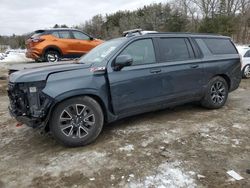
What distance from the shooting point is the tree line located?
32.6 meters

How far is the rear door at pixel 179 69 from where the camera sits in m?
5.39

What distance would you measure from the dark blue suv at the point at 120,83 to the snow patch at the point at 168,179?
1.38 meters

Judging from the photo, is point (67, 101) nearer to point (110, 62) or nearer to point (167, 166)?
point (110, 62)

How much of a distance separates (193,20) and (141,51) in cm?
3986

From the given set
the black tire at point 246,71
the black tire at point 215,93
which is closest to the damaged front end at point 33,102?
the black tire at point 215,93

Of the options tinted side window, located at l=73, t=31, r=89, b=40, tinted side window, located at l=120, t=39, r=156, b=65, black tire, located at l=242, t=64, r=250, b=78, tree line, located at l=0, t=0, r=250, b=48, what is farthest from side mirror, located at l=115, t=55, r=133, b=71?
tree line, located at l=0, t=0, r=250, b=48

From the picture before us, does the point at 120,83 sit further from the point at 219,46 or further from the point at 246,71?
the point at 246,71

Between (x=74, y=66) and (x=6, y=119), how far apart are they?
2.75 metres

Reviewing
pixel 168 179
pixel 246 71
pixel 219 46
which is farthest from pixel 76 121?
pixel 246 71

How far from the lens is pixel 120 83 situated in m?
4.79

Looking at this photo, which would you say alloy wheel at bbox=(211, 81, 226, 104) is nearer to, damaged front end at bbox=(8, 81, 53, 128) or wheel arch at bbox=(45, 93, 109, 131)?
wheel arch at bbox=(45, 93, 109, 131)

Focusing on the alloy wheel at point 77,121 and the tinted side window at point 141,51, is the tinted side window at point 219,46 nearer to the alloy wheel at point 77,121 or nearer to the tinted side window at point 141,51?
the tinted side window at point 141,51

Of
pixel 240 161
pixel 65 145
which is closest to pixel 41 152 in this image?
pixel 65 145

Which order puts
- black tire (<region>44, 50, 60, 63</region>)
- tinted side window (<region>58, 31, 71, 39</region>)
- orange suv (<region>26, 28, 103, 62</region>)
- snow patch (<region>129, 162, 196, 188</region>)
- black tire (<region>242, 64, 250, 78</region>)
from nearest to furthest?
snow patch (<region>129, 162, 196, 188</region>), black tire (<region>242, 64, 250, 78</region>), orange suv (<region>26, 28, 103, 62</region>), black tire (<region>44, 50, 60, 63</region>), tinted side window (<region>58, 31, 71, 39</region>)
